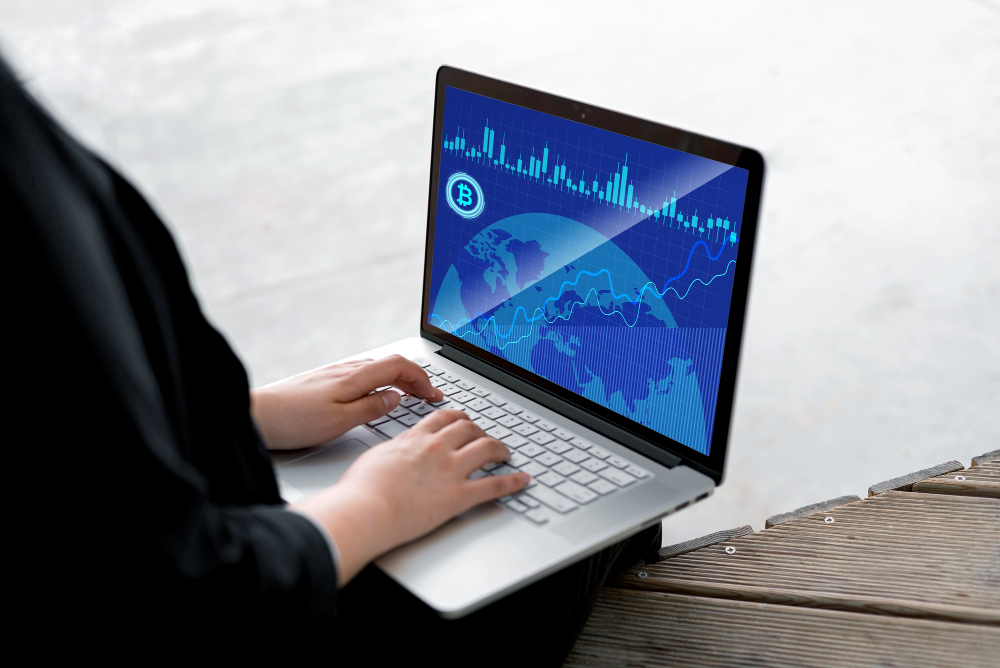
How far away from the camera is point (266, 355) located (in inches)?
104

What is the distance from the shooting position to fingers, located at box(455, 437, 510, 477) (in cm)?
84

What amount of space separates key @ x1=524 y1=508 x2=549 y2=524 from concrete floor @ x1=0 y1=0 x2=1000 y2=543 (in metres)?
1.21

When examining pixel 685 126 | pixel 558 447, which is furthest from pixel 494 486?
pixel 685 126

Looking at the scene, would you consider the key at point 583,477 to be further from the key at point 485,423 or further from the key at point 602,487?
the key at point 485,423

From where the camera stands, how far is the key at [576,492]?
862 millimetres

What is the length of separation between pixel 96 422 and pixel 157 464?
0.04 metres

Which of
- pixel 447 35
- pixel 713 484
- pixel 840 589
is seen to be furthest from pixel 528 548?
pixel 447 35

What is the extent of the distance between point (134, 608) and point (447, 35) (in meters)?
4.21

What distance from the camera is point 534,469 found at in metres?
0.91

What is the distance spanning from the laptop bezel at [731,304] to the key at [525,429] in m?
0.04

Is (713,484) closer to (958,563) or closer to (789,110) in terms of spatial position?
(958,563)

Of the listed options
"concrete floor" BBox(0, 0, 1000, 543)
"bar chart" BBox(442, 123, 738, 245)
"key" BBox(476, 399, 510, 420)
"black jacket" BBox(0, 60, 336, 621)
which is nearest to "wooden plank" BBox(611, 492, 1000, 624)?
"key" BBox(476, 399, 510, 420)

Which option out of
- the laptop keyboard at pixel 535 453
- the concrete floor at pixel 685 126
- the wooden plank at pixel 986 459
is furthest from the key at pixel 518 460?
the concrete floor at pixel 685 126

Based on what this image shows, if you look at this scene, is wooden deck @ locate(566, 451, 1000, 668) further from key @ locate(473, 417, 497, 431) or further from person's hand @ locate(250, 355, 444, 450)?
person's hand @ locate(250, 355, 444, 450)
